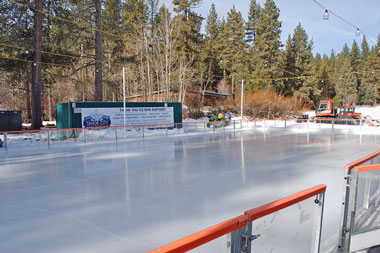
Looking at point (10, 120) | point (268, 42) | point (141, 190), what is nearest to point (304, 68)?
point (268, 42)

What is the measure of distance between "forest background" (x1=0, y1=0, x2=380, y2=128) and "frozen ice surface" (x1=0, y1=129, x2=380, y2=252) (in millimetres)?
9369

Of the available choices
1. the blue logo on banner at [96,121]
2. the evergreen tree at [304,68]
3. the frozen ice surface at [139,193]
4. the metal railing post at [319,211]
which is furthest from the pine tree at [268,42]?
the metal railing post at [319,211]

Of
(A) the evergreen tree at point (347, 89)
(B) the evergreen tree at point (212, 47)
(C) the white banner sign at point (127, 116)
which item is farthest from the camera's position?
(A) the evergreen tree at point (347, 89)

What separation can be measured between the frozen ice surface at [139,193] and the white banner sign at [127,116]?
5.91 meters

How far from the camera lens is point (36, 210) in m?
4.91

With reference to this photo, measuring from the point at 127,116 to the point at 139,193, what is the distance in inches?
507

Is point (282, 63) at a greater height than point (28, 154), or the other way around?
point (282, 63)

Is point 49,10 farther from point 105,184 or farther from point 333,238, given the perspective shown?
point 333,238

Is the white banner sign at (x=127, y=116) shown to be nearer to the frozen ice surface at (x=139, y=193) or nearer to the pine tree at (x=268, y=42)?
the frozen ice surface at (x=139, y=193)

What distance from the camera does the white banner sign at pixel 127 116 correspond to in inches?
653

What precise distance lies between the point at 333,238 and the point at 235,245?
2701 mm

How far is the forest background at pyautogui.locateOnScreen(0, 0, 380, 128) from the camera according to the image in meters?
19.4

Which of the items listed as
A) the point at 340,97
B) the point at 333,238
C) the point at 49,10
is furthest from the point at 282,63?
the point at 333,238

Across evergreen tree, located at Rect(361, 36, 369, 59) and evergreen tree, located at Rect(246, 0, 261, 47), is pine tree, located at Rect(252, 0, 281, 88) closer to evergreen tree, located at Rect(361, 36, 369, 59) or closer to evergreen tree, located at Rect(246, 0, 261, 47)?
evergreen tree, located at Rect(246, 0, 261, 47)
